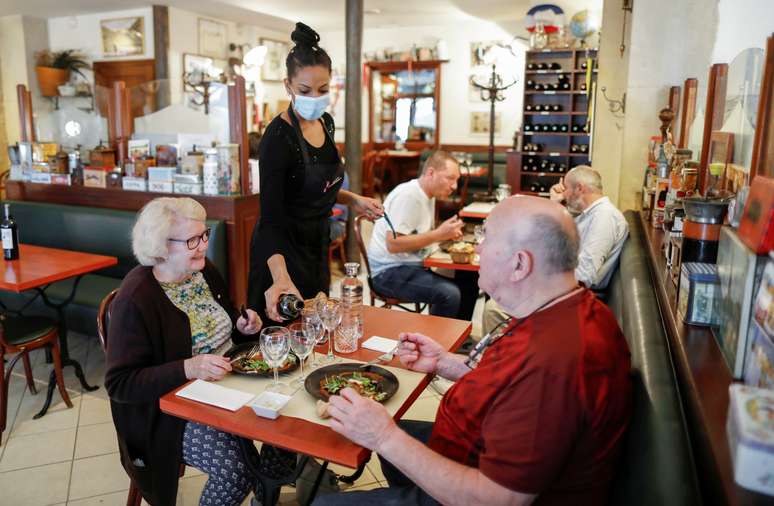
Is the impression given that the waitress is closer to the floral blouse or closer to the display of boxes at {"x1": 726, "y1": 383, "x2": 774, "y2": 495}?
the floral blouse

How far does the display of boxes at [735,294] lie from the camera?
1.16 metres

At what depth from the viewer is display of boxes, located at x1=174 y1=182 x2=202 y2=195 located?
4.46m

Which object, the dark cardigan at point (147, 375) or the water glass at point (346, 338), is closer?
the dark cardigan at point (147, 375)

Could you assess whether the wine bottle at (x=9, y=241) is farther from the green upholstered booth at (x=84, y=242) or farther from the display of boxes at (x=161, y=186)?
the display of boxes at (x=161, y=186)

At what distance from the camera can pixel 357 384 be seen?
1.78 metres

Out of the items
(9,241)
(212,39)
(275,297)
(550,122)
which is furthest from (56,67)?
(275,297)

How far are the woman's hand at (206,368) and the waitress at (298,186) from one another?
0.40 m

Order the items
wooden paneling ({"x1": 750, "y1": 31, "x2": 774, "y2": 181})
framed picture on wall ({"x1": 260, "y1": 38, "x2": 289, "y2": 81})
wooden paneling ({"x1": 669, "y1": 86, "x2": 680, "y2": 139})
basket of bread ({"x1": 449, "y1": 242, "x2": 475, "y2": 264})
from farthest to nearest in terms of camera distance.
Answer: framed picture on wall ({"x1": 260, "y1": 38, "x2": 289, "y2": 81}), wooden paneling ({"x1": 669, "y1": 86, "x2": 680, "y2": 139}), basket of bread ({"x1": 449, "y1": 242, "x2": 475, "y2": 264}), wooden paneling ({"x1": 750, "y1": 31, "x2": 774, "y2": 181})

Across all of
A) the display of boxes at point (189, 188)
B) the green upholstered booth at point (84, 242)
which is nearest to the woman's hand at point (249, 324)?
the green upholstered booth at point (84, 242)

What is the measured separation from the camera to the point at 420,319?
2451mm

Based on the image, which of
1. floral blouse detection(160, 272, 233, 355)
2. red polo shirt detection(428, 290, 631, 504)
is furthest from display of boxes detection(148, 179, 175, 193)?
red polo shirt detection(428, 290, 631, 504)

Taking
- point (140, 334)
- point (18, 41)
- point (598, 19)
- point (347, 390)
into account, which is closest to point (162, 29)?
point (18, 41)

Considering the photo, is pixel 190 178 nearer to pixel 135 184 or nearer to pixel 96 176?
pixel 135 184

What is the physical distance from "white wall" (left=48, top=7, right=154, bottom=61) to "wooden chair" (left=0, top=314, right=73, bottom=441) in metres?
6.86
